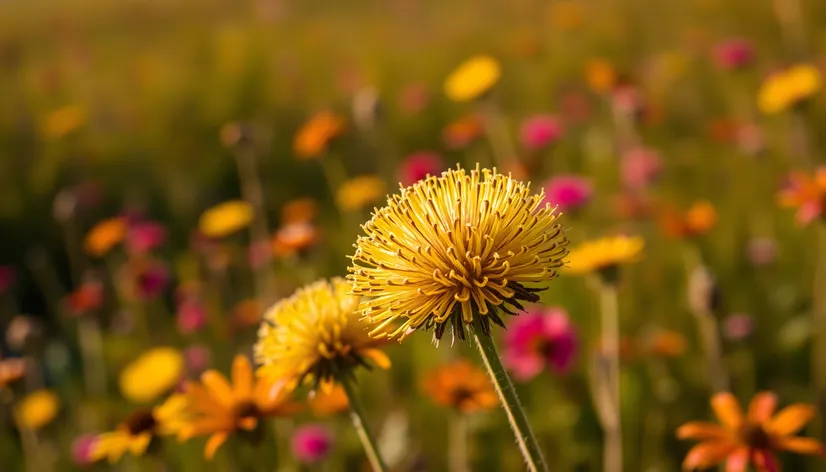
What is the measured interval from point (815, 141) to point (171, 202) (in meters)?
3.80

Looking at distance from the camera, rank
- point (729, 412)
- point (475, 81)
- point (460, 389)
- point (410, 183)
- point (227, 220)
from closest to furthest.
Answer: point (729, 412), point (460, 389), point (475, 81), point (227, 220), point (410, 183)

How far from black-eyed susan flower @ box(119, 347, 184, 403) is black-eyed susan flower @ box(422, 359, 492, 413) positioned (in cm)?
91

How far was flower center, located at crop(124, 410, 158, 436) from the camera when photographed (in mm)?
1565

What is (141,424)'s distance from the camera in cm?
157

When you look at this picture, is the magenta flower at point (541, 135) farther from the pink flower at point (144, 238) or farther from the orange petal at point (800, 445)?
the orange petal at point (800, 445)

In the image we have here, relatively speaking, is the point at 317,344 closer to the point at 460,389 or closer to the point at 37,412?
the point at 460,389

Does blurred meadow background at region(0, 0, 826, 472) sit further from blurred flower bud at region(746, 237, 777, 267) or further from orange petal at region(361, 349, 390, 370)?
orange petal at region(361, 349, 390, 370)

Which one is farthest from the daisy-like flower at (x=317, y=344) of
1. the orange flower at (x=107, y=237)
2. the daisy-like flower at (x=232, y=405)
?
the orange flower at (x=107, y=237)

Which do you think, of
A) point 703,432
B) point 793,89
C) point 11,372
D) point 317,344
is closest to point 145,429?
point 317,344

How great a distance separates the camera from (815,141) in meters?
3.65

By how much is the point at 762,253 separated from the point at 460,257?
219 cm

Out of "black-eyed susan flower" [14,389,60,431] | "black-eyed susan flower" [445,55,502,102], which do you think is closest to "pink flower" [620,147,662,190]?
"black-eyed susan flower" [445,55,502,102]

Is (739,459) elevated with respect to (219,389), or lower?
lower

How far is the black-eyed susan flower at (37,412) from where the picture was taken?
7.88ft
